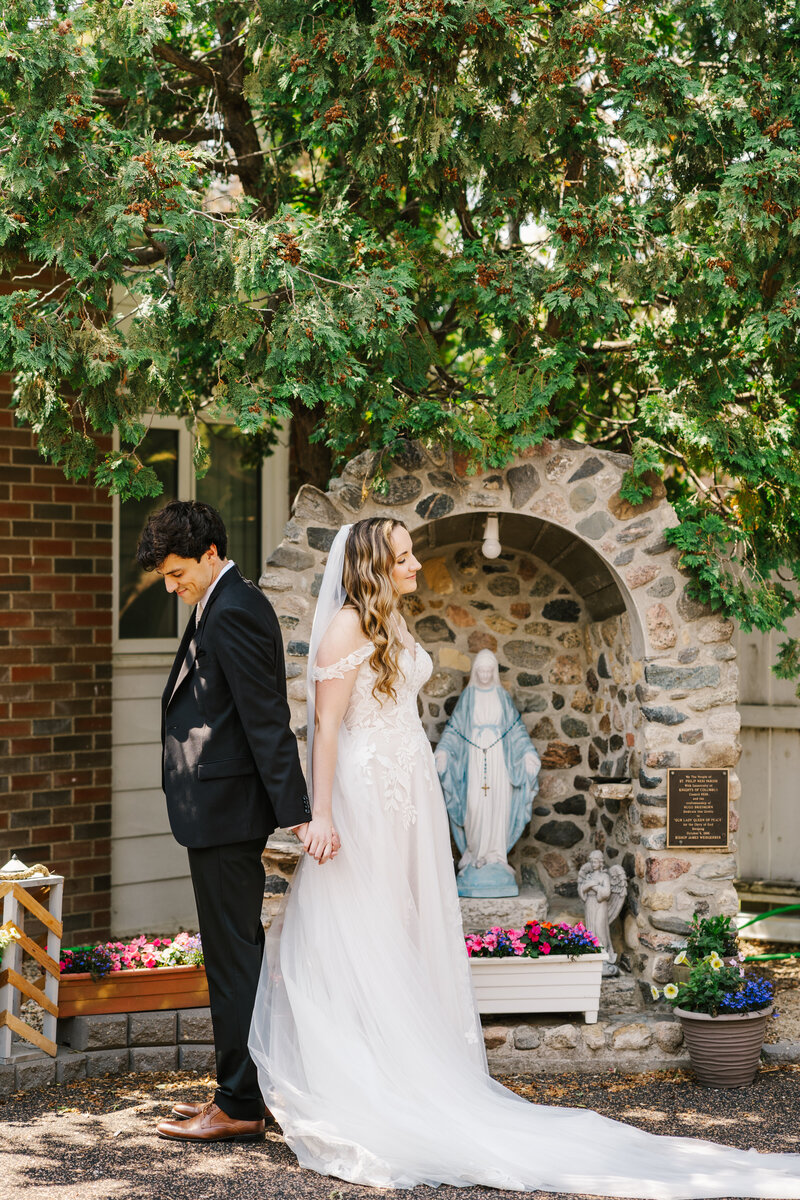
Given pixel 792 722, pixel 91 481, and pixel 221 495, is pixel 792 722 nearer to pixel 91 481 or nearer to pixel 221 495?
pixel 221 495

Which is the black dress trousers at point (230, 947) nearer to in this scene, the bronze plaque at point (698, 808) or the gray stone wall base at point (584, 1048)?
the gray stone wall base at point (584, 1048)

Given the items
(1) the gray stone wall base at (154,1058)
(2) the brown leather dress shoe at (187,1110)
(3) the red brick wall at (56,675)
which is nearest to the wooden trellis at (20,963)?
(1) the gray stone wall base at (154,1058)

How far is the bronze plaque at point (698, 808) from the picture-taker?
4.79 meters

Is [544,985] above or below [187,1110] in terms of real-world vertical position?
above

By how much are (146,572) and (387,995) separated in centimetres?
362

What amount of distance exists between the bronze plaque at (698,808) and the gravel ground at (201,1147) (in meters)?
0.93

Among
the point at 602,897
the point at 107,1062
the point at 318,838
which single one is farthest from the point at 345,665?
the point at 602,897

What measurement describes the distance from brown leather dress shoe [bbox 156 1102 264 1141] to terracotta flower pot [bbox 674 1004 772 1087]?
70.2 inches

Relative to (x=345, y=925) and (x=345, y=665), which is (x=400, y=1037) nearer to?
(x=345, y=925)

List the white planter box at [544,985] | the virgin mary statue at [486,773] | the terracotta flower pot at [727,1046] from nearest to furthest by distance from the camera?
1. the terracotta flower pot at [727,1046]
2. the white planter box at [544,985]
3. the virgin mary statue at [486,773]

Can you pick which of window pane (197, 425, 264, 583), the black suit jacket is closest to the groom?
the black suit jacket

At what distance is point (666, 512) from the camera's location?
4.88 meters

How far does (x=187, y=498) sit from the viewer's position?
22.6 ft

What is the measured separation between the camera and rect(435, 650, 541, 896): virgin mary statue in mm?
5289
